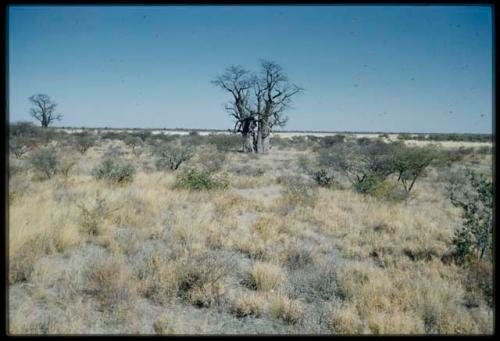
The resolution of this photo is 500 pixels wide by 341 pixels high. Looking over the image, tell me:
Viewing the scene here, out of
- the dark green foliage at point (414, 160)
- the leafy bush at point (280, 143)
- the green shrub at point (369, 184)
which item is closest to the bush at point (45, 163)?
the green shrub at point (369, 184)

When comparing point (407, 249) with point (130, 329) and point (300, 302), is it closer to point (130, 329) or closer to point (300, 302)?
point (300, 302)

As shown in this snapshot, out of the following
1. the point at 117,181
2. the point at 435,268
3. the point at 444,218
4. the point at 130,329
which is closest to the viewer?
the point at 130,329

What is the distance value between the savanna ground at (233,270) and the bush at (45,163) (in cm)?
401

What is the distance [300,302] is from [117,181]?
975cm

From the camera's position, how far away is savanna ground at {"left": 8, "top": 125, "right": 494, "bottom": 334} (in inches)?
168

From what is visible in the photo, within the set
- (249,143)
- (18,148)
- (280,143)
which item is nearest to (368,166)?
(18,148)

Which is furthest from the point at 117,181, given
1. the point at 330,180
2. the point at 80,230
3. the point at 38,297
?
the point at 38,297

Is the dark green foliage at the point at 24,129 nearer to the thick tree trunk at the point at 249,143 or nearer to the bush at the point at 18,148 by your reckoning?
the bush at the point at 18,148

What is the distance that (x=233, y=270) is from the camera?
18.8ft

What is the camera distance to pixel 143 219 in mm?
8273

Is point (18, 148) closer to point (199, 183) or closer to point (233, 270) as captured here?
point (199, 183)

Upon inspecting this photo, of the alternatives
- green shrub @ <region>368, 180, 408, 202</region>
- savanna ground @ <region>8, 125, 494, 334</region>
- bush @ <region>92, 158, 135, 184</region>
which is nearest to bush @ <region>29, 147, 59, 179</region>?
bush @ <region>92, 158, 135, 184</region>

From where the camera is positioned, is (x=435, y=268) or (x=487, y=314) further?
(x=435, y=268)

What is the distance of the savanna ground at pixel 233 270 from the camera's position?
427 centimetres
